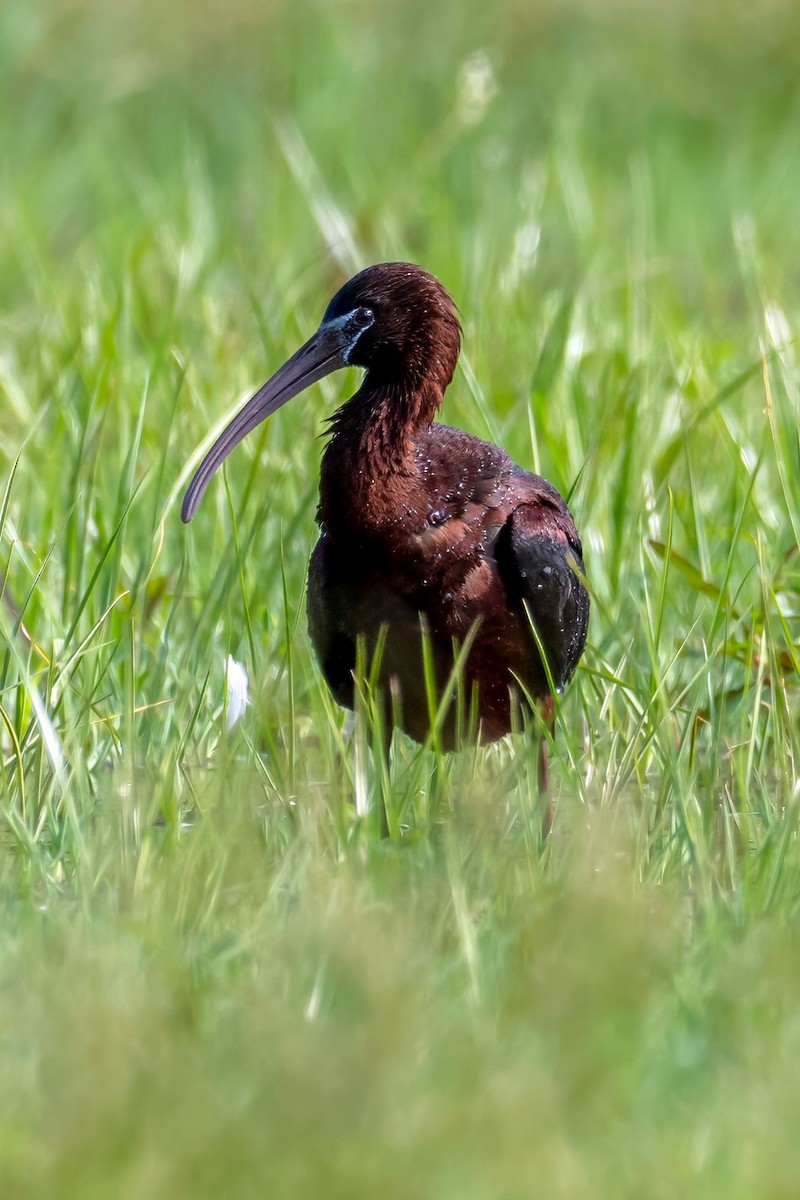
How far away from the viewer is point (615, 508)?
3938 millimetres

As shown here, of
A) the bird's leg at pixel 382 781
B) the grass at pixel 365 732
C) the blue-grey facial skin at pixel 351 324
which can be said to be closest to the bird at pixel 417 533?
the blue-grey facial skin at pixel 351 324

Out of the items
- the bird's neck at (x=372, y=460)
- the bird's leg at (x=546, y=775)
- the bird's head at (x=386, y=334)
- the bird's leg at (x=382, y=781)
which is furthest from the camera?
the bird's head at (x=386, y=334)

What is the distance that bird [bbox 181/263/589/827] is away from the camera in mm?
3162

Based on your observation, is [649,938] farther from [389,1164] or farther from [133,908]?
[133,908]

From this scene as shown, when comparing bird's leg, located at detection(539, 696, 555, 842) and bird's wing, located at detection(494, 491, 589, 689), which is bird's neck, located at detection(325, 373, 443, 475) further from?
bird's leg, located at detection(539, 696, 555, 842)

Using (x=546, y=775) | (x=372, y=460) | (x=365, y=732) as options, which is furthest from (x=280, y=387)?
(x=546, y=775)

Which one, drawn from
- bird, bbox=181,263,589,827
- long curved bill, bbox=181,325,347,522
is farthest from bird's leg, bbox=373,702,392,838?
long curved bill, bbox=181,325,347,522

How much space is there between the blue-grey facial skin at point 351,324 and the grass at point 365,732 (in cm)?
43

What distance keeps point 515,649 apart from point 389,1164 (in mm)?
1645

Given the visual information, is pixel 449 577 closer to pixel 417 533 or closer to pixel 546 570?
pixel 417 533

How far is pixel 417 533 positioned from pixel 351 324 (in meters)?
0.44

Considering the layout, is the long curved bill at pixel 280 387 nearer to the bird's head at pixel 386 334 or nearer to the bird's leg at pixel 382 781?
the bird's head at pixel 386 334

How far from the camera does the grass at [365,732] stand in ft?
5.97

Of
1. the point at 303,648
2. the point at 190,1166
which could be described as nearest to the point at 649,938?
the point at 190,1166
